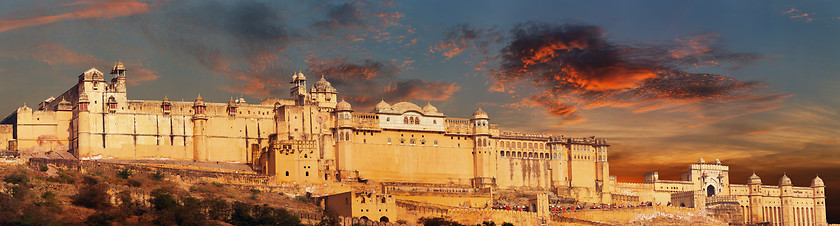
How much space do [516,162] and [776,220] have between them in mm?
26938

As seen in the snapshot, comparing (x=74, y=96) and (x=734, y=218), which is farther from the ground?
(x=74, y=96)

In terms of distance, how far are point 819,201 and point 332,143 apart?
154 feet

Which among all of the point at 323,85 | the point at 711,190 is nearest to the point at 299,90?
the point at 323,85

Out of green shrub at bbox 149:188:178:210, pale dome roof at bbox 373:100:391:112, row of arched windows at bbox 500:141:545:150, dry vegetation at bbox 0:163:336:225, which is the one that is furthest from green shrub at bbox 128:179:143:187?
row of arched windows at bbox 500:141:545:150

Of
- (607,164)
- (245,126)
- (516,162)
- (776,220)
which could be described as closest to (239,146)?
(245,126)

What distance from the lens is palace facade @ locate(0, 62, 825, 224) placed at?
257 feet

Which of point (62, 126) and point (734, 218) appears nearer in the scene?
point (62, 126)

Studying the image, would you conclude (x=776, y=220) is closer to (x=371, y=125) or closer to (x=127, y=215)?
(x=371, y=125)

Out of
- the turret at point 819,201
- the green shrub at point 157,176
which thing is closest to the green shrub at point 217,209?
the green shrub at point 157,176

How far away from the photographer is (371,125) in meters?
87.1

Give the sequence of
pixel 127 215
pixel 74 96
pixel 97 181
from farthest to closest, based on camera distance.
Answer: pixel 74 96, pixel 97 181, pixel 127 215

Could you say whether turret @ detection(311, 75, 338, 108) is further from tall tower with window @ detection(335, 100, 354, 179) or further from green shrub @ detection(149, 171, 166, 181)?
green shrub @ detection(149, 171, 166, 181)

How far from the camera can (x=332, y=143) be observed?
278 ft

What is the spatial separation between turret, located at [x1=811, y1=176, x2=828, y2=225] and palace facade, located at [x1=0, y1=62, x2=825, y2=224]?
17.8 feet
